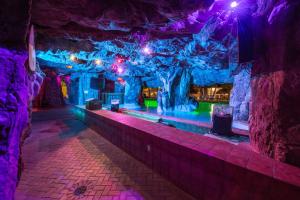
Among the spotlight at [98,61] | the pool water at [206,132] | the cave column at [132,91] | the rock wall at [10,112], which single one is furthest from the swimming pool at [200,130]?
the cave column at [132,91]

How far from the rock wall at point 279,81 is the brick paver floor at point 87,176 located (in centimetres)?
183

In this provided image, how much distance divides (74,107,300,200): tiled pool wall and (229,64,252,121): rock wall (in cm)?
959

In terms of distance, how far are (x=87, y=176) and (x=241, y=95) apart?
12414 millimetres

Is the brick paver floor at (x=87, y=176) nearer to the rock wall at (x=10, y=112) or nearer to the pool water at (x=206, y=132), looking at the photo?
the rock wall at (x=10, y=112)

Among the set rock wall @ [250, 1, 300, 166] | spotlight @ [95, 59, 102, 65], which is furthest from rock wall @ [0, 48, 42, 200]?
spotlight @ [95, 59, 102, 65]

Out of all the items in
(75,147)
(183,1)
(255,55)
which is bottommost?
(75,147)

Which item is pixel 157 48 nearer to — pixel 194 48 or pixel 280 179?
pixel 194 48

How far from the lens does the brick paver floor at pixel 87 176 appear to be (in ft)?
9.70

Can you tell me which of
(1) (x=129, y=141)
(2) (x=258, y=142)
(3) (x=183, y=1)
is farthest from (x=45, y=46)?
(2) (x=258, y=142)

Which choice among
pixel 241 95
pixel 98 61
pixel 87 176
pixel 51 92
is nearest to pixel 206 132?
pixel 87 176

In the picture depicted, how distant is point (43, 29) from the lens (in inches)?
177

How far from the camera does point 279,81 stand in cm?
235

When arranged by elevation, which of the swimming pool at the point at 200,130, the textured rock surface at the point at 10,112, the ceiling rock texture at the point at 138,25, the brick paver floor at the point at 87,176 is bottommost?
the brick paver floor at the point at 87,176

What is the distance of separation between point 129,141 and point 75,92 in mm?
21363
